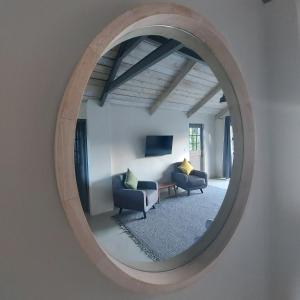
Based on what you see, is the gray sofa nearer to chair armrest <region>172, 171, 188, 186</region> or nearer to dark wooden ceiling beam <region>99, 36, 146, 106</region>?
chair armrest <region>172, 171, 188, 186</region>

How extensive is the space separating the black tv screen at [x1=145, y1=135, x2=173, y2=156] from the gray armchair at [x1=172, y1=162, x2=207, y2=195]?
531 millimetres

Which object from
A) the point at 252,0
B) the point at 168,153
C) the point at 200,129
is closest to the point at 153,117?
the point at 168,153

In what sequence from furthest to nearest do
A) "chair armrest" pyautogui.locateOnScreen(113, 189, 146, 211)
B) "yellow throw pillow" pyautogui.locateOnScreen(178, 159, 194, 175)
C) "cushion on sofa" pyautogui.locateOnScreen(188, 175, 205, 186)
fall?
"yellow throw pillow" pyautogui.locateOnScreen(178, 159, 194, 175) < "cushion on sofa" pyautogui.locateOnScreen(188, 175, 205, 186) < "chair armrest" pyautogui.locateOnScreen(113, 189, 146, 211)

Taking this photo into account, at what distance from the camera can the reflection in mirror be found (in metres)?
2.09

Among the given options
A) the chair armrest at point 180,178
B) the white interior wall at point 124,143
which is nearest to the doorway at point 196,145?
the white interior wall at point 124,143

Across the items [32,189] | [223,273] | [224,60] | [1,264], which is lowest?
[223,273]

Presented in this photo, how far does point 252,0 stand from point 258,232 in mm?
893

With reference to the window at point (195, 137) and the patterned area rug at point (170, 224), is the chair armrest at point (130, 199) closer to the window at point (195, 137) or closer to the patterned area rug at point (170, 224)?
the patterned area rug at point (170, 224)

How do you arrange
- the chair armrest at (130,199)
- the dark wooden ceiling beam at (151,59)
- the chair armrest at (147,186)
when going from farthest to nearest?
the chair armrest at (147,186) → the chair armrest at (130,199) → the dark wooden ceiling beam at (151,59)

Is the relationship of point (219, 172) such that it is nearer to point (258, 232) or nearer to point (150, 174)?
point (150, 174)

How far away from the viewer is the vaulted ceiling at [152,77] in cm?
206

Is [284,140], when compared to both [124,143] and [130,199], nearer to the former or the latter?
[130,199]

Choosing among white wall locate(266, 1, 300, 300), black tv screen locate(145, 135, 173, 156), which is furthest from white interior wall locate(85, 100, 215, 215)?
white wall locate(266, 1, 300, 300)

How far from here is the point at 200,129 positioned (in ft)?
15.8
